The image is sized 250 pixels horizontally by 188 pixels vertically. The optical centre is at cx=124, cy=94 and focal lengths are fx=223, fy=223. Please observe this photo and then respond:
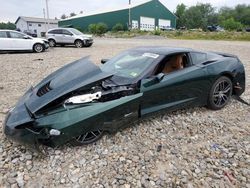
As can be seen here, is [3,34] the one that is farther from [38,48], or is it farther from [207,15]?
[207,15]

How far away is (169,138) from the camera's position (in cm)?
325

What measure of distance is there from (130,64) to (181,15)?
3038 inches

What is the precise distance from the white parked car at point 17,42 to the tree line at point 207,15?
5230 cm

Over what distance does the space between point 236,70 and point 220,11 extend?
334 feet

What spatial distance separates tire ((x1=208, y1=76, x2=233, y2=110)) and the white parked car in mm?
11461

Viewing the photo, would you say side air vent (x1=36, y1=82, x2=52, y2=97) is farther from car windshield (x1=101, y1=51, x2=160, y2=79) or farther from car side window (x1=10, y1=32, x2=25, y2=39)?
car side window (x1=10, y1=32, x2=25, y2=39)

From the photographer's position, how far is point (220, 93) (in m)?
4.13

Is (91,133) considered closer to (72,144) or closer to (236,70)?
(72,144)

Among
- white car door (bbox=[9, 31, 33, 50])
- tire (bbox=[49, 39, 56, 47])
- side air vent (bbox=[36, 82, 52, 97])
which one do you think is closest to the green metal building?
tire (bbox=[49, 39, 56, 47])

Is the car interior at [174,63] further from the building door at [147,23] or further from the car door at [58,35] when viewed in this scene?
the building door at [147,23]

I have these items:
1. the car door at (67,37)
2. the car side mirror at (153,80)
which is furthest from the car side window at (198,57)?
the car door at (67,37)

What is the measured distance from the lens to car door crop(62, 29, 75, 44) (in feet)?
52.4

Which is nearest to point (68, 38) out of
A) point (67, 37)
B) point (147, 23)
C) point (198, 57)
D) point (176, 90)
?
point (67, 37)

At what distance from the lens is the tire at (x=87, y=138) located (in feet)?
9.56
